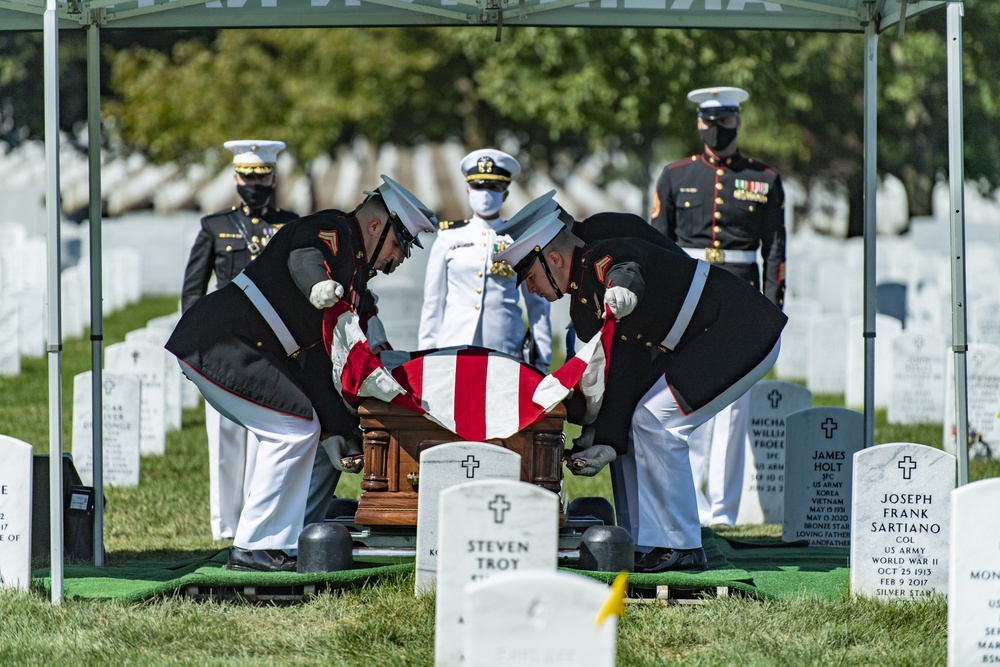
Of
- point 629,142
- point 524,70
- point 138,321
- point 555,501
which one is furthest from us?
point 629,142

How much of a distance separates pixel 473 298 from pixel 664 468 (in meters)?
2.12

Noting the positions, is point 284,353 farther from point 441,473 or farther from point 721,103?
point 721,103

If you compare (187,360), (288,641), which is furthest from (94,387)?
(288,641)

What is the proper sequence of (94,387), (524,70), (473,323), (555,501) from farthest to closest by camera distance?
(524,70)
(473,323)
(94,387)
(555,501)

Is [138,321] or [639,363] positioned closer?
[639,363]

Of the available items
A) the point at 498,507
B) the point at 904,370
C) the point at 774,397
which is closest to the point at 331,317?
the point at 498,507

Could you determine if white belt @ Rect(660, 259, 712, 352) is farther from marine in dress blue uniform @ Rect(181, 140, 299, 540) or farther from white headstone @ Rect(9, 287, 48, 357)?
white headstone @ Rect(9, 287, 48, 357)

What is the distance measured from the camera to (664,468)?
672 cm

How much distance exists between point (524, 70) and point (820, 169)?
8664mm

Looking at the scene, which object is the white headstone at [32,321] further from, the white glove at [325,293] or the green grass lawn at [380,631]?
the green grass lawn at [380,631]

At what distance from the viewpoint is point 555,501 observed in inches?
194

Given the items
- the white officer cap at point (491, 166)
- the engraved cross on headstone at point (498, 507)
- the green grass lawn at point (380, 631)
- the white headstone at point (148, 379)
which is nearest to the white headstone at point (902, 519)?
the green grass lawn at point (380, 631)

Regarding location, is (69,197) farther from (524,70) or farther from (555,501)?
(555,501)

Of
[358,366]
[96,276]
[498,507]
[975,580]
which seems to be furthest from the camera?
[96,276]
